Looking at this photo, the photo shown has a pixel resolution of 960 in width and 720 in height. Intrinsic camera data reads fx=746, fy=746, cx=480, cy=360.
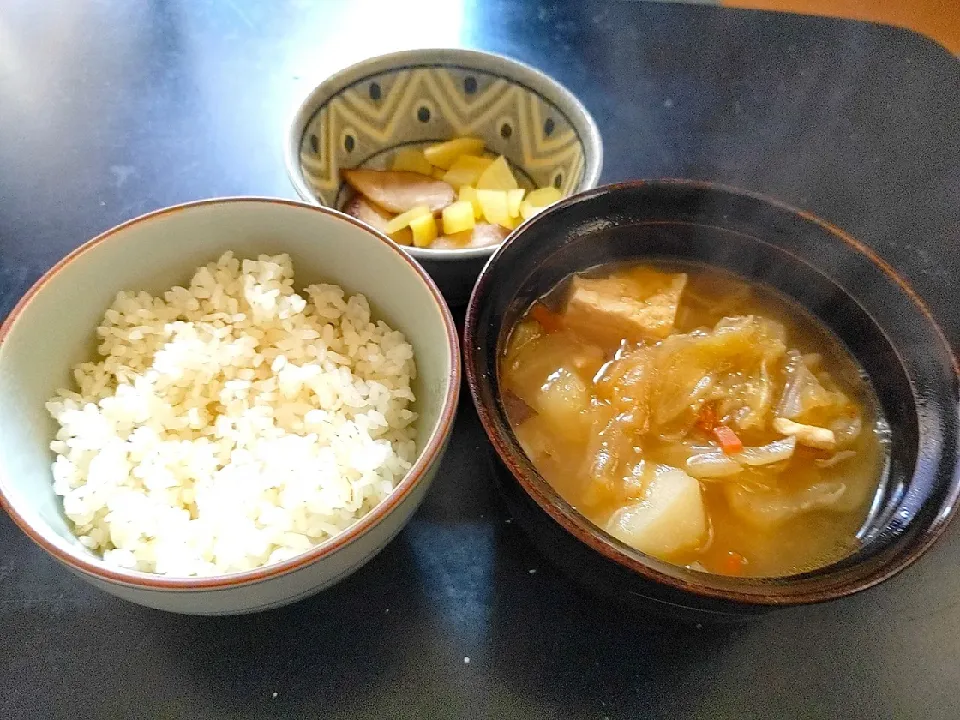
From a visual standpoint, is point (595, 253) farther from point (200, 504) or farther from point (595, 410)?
point (200, 504)

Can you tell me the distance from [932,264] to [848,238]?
0.74 m

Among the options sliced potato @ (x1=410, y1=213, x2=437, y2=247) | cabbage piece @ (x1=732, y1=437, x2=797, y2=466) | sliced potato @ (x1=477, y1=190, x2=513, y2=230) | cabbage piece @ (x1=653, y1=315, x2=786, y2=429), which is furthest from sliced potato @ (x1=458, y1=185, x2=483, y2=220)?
cabbage piece @ (x1=732, y1=437, x2=797, y2=466)

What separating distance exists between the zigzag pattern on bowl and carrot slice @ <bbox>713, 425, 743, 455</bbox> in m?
0.66

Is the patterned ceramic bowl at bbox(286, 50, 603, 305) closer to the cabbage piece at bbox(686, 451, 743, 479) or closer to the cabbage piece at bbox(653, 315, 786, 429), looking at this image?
the cabbage piece at bbox(653, 315, 786, 429)

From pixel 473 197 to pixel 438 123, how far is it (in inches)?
10.2

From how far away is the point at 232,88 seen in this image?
2248 millimetres

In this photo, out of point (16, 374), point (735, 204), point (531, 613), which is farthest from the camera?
point (735, 204)

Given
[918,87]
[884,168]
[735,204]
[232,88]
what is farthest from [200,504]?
[918,87]

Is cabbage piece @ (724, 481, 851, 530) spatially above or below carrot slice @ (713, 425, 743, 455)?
below

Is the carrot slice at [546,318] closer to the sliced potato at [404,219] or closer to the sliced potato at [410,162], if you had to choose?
the sliced potato at [404,219]

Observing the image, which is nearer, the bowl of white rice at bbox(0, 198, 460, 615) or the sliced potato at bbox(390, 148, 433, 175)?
the bowl of white rice at bbox(0, 198, 460, 615)

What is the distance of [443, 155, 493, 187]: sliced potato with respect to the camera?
1834 millimetres

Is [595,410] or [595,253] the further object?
[595,253]

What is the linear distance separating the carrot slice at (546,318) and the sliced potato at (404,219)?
1.24 feet
